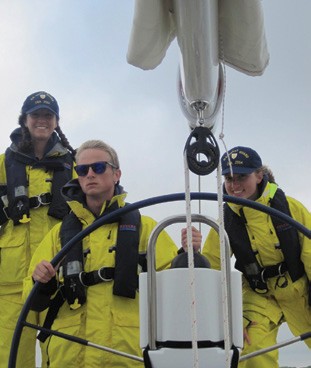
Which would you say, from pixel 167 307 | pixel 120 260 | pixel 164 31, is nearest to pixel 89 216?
pixel 120 260

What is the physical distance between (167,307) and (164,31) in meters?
0.72

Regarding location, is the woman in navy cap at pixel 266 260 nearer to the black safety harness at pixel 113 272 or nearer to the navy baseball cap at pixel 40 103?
the black safety harness at pixel 113 272

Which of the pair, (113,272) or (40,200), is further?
(40,200)

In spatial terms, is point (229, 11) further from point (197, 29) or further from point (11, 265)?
point (11, 265)

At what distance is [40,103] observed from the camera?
355cm

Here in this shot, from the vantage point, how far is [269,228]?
337 centimetres

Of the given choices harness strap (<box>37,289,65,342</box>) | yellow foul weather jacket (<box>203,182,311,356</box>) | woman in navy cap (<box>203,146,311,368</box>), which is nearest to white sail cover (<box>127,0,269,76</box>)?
harness strap (<box>37,289,65,342</box>)

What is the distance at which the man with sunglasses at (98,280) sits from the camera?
2.64m

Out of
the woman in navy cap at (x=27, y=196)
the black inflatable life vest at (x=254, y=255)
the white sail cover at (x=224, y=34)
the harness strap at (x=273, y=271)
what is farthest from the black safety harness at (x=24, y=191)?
the white sail cover at (x=224, y=34)

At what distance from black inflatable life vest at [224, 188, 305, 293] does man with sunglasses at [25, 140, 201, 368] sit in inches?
28.9

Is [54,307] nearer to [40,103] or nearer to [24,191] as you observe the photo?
[24,191]

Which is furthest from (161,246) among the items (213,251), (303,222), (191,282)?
(191,282)

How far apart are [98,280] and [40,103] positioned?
52.5 inches

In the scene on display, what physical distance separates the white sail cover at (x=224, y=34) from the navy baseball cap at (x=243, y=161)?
202cm
